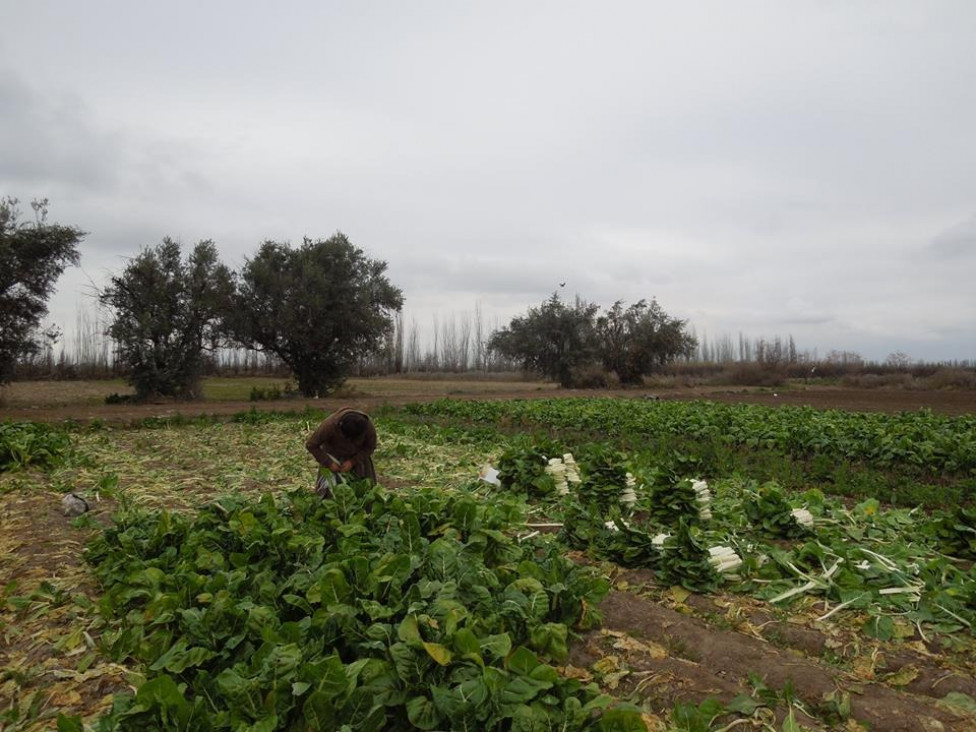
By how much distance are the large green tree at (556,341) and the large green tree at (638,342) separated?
986 mm

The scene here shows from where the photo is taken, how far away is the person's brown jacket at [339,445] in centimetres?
622

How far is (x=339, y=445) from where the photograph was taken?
6309 millimetres

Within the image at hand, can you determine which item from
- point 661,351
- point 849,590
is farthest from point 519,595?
point 661,351

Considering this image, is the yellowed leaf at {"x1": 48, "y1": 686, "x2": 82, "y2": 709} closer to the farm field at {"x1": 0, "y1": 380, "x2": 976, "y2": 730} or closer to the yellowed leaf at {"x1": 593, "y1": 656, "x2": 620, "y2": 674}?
the farm field at {"x1": 0, "y1": 380, "x2": 976, "y2": 730}

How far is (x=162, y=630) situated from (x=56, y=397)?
92.8ft

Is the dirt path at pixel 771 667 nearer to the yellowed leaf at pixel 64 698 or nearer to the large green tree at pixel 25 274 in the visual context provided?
the yellowed leaf at pixel 64 698

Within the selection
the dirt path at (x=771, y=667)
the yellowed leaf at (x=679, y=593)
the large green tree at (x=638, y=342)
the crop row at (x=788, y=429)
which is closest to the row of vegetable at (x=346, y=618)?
the dirt path at (x=771, y=667)

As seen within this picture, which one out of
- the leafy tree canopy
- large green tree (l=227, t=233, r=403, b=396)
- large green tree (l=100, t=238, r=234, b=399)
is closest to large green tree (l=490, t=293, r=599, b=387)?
the leafy tree canopy

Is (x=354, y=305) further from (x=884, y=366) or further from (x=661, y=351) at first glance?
(x=884, y=366)

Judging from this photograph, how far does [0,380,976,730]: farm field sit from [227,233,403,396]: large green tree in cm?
1962

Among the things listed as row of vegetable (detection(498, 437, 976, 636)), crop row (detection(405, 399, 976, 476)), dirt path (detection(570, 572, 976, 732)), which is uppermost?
crop row (detection(405, 399, 976, 476))

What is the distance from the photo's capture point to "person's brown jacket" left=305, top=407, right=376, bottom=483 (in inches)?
245

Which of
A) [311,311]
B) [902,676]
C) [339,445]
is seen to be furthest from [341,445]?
[311,311]

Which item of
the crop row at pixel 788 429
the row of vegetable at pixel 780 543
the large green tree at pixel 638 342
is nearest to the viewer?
the row of vegetable at pixel 780 543
